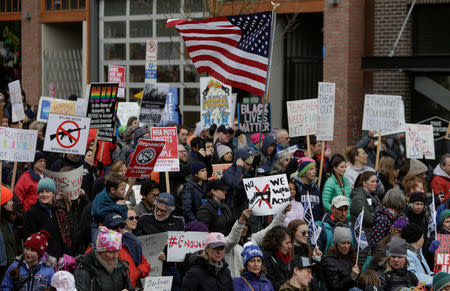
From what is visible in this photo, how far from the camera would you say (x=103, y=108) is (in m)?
13.4

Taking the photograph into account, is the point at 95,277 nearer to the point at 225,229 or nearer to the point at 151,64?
the point at 225,229

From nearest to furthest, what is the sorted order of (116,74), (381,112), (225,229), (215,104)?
(225,229) < (381,112) < (215,104) < (116,74)

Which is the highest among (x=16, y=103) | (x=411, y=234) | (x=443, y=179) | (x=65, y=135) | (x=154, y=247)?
(x=16, y=103)

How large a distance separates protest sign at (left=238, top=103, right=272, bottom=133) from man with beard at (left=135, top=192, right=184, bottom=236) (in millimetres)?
5672

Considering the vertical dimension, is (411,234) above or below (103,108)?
below

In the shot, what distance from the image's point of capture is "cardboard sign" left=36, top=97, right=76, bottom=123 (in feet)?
55.0

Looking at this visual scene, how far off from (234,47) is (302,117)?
125 inches

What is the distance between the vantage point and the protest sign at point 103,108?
13.3 meters

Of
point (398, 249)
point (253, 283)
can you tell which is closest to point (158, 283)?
point (253, 283)

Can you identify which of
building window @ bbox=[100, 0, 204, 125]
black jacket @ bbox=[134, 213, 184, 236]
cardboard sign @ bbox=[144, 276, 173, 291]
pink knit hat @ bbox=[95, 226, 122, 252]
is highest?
building window @ bbox=[100, 0, 204, 125]

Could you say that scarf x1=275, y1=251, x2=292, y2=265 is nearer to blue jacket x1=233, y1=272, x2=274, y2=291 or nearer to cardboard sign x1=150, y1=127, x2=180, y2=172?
blue jacket x1=233, y1=272, x2=274, y2=291

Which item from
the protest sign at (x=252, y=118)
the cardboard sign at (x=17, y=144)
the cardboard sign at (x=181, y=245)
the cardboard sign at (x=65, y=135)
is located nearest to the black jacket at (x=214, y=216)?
the cardboard sign at (x=181, y=245)

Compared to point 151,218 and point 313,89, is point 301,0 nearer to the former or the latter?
point 313,89

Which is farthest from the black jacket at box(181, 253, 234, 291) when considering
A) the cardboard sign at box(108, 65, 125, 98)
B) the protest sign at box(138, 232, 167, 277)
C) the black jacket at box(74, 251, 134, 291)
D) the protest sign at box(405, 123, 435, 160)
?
the cardboard sign at box(108, 65, 125, 98)
